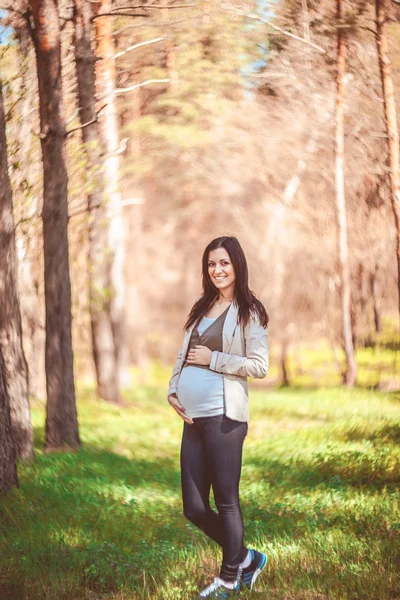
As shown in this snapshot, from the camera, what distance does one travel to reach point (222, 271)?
401cm

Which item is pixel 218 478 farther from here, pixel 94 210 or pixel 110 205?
pixel 110 205

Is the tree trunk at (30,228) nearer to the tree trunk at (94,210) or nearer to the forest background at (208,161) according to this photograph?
the forest background at (208,161)

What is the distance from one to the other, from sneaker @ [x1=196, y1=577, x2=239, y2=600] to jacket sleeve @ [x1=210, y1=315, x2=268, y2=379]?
3.90 feet

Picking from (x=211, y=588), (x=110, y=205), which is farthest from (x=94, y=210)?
(x=211, y=588)

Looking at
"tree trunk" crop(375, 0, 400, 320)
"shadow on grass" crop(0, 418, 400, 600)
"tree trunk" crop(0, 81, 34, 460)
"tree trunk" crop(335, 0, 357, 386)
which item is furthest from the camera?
"tree trunk" crop(335, 0, 357, 386)

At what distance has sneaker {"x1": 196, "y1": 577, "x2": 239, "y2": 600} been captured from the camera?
12.4 feet

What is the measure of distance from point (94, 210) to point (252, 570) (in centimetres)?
873

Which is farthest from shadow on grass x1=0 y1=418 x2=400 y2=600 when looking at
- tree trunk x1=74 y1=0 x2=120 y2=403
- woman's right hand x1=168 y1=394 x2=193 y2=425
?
tree trunk x1=74 y1=0 x2=120 y2=403

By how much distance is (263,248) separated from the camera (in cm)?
2014

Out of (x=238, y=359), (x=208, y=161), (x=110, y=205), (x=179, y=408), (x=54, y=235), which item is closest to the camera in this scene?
(x=238, y=359)

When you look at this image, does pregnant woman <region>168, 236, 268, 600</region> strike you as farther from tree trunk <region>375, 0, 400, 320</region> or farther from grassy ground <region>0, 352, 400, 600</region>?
tree trunk <region>375, 0, 400, 320</region>

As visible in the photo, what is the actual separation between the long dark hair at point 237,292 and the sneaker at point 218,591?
4.83 ft

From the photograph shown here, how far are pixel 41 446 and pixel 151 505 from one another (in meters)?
2.80

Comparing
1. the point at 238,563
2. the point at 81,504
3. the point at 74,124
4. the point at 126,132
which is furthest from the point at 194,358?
the point at 126,132
